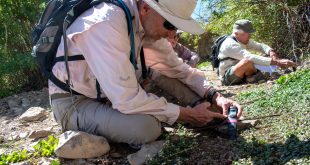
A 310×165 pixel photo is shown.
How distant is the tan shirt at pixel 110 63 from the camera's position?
9.68ft

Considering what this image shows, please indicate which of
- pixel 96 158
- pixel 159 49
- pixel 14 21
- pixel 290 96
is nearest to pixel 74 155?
pixel 96 158

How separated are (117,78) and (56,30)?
66cm

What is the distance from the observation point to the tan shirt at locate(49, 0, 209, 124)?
2.95 m

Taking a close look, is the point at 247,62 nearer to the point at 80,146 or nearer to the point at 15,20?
the point at 80,146

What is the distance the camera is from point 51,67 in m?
3.32

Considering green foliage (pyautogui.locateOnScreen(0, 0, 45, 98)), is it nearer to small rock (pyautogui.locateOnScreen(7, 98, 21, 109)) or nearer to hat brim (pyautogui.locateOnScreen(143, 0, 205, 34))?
small rock (pyautogui.locateOnScreen(7, 98, 21, 109))

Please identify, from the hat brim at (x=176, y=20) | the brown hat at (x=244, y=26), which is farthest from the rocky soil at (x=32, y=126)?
the brown hat at (x=244, y=26)

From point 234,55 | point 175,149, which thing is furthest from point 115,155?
point 234,55

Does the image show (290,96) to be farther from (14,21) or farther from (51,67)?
(14,21)

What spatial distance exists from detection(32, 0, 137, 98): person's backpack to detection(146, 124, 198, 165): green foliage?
0.64 m

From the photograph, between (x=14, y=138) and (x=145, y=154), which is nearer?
(x=145, y=154)

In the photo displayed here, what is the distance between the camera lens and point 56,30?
10.6 ft

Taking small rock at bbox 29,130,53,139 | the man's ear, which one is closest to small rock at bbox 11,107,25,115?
small rock at bbox 29,130,53,139

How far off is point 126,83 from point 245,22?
4089mm
